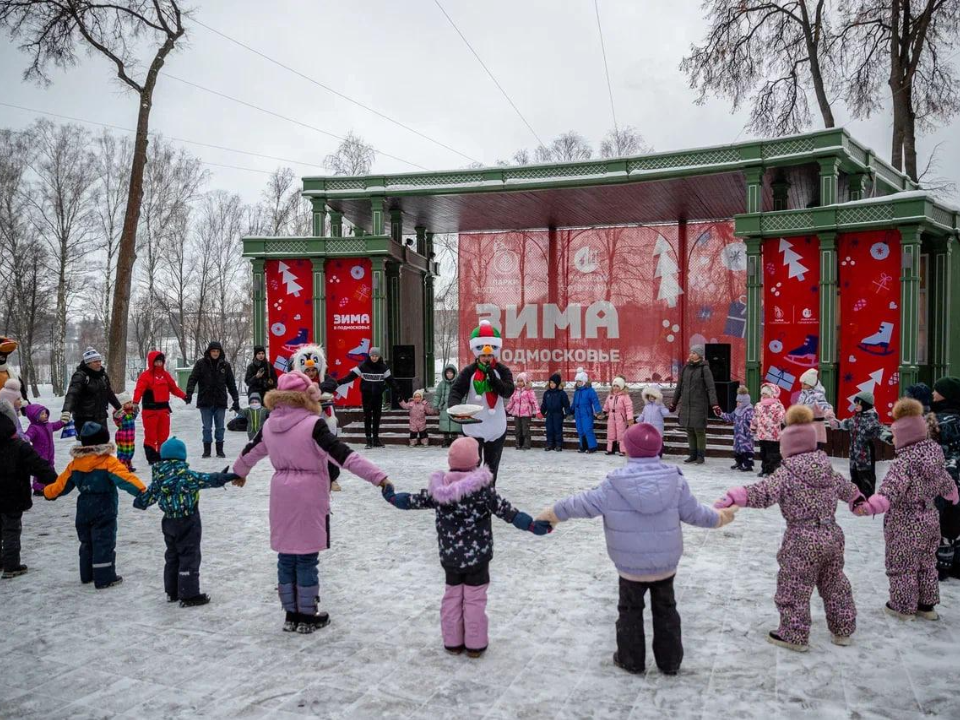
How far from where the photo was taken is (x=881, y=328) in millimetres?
11539

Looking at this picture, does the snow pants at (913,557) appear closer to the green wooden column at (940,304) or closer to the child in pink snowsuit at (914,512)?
the child in pink snowsuit at (914,512)

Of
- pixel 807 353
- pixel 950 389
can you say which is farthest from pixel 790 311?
pixel 950 389

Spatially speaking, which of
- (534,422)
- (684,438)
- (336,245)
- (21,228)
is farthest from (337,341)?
(21,228)

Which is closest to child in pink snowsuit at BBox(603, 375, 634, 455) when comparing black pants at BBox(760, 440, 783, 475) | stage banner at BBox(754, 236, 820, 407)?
black pants at BBox(760, 440, 783, 475)

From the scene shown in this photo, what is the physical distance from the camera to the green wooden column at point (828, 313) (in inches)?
466

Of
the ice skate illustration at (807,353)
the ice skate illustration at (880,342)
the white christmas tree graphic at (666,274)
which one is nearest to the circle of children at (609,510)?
the ice skate illustration at (880,342)

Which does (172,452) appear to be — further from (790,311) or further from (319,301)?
(790,311)

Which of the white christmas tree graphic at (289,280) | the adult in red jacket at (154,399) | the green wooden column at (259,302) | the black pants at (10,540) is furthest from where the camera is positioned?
the white christmas tree graphic at (289,280)

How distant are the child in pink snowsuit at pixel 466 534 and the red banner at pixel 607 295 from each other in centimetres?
1265

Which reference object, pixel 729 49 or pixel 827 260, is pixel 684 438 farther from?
pixel 729 49

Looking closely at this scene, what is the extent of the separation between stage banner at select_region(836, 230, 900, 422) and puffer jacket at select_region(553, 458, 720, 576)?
9310 mm

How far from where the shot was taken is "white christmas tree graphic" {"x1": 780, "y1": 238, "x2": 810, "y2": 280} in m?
12.3

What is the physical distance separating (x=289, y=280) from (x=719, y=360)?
9.01m

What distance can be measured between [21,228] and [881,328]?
98.9 ft
